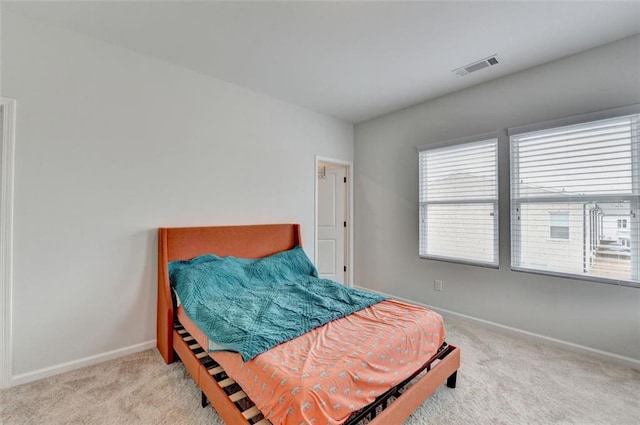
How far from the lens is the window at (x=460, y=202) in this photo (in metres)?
3.04

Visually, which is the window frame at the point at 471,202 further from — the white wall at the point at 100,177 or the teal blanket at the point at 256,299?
the white wall at the point at 100,177

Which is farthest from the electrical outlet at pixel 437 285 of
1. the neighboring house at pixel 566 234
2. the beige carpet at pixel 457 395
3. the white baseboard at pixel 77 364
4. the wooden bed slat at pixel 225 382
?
the white baseboard at pixel 77 364

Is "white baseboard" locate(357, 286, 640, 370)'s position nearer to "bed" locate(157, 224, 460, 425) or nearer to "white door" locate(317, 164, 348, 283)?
"bed" locate(157, 224, 460, 425)

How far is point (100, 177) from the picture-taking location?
235 centimetres

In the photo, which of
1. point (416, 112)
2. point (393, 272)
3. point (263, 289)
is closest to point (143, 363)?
point (263, 289)

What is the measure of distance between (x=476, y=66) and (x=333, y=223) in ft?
8.99

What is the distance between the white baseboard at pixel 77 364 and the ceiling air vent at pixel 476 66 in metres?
4.02

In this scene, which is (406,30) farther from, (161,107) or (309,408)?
(309,408)

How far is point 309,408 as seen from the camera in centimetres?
115

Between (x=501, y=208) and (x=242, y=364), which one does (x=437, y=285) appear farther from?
(x=242, y=364)

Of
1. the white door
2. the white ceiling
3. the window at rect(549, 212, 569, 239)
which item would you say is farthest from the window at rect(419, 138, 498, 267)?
the white door

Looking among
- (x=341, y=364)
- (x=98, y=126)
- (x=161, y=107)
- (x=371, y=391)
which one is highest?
(x=161, y=107)

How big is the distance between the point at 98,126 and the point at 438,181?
3583mm

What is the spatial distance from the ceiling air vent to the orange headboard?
98.3 inches
